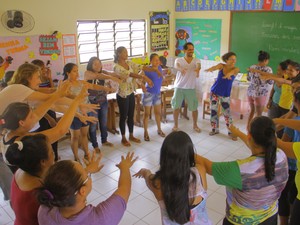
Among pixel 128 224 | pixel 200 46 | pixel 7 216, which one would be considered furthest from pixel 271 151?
pixel 200 46

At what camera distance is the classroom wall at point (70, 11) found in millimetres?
5039

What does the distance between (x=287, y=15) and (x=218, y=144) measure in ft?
8.97

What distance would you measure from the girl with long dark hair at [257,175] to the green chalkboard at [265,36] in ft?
14.3

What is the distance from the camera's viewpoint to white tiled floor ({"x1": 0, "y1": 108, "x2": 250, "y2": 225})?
309 centimetres

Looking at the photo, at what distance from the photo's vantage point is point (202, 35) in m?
6.85

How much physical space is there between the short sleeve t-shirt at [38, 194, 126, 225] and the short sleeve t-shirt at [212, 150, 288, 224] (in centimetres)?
62

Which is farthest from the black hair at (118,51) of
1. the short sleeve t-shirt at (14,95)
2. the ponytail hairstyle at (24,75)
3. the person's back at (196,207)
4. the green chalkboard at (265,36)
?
the person's back at (196,207)

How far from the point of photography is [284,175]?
1707mm

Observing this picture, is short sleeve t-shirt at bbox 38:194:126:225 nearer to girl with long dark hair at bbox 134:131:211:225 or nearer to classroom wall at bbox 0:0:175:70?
girl with long dark hair at bbox 134:131:211:225

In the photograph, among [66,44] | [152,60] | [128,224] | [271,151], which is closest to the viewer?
[271,151]

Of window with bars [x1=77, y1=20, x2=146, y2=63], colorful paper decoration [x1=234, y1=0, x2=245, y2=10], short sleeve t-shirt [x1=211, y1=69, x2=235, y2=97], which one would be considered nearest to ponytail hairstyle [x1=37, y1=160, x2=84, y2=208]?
short sleeve t-shirt [x1=211, y1=69, x2=235, y2=97]

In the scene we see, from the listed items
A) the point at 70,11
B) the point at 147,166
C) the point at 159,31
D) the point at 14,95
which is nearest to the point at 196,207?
the point at 14,95

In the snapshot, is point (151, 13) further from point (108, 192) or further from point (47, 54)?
point (108, 192)

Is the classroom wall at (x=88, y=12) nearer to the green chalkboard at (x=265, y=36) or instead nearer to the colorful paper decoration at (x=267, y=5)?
the green chalkboard at (x=265, y=36)
